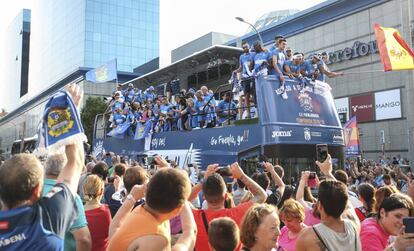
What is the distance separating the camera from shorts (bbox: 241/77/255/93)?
974 centimetres

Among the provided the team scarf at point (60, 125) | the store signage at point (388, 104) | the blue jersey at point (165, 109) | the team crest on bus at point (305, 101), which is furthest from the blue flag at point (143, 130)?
the store signage at point (388, 104)

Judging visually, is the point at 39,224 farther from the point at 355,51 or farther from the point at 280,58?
the point at 355,51

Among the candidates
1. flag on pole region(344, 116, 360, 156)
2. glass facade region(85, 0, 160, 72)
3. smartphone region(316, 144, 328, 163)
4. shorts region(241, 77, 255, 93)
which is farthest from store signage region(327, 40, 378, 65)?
glass facade region(85, 0, 160, 72)

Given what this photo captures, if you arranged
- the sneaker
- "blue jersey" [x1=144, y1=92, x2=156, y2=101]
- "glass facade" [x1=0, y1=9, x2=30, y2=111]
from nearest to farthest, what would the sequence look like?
the sneaker, "blue jersey" [x1=144, y1=92, x2=156, y2=101], "glass facade" [x1=0, y1=9, x2=30, y2=111]

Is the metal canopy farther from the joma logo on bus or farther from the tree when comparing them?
the tree

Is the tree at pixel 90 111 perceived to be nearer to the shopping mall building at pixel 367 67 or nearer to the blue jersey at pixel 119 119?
the shopping mall building at pixel 367 67

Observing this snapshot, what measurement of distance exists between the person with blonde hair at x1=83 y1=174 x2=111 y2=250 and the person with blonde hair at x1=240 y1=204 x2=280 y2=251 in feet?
4.72

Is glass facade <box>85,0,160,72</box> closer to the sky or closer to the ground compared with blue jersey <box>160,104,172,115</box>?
closer to the sky

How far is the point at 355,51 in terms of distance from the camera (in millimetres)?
28734

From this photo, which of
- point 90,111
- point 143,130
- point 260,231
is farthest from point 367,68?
point 260,231

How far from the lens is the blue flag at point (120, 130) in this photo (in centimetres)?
1536

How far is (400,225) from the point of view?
289cm

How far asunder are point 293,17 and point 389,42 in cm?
2095

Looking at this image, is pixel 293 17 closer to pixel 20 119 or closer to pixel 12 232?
pixel 12 232
